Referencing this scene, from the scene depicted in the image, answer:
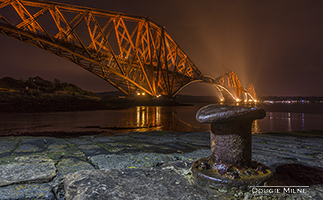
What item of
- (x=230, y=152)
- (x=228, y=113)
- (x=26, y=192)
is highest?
(x=228, y=113)

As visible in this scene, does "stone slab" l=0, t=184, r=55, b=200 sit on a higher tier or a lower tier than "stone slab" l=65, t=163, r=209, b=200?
lower

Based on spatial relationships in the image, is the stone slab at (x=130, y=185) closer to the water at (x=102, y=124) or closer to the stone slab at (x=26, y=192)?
the stone slab at (x=26, y=192)

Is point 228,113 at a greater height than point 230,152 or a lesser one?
greater

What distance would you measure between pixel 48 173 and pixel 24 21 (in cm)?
1854

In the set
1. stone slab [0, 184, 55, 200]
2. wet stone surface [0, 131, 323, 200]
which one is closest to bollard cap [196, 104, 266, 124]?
wet stone surface [0, 131, 323, 200]

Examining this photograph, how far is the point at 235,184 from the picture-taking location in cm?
133

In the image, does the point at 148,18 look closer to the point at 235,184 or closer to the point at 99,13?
the point at 99,13

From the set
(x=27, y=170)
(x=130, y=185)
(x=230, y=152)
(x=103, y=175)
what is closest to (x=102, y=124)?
(x=27, y=170)

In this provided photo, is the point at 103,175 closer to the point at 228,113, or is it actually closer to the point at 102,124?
the point at 228,113

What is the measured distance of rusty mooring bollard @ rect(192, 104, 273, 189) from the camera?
53.9 inches

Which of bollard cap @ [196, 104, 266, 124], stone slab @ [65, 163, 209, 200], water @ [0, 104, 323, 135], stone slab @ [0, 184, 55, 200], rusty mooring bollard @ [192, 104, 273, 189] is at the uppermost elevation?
bollard cap @ [196, 104, 266, 124]

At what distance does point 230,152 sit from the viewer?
1.50 meters

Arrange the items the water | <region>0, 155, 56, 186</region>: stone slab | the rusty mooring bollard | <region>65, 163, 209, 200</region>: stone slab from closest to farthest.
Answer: <region>65, 163, 209, 200</region>: stone slab < the rusty mooring bollard < <region>0, 155, 56, 186</region>: stone slab < the water

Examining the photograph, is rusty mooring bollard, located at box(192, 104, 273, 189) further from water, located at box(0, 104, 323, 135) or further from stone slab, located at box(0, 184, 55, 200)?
water, located at box(0, 104, 323, 135)
